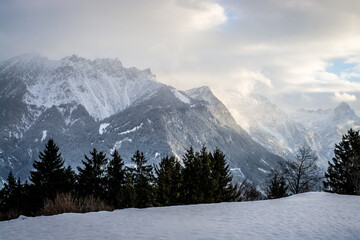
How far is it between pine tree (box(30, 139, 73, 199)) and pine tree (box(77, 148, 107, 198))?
7.51ft

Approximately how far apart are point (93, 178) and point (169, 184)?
14072 mm

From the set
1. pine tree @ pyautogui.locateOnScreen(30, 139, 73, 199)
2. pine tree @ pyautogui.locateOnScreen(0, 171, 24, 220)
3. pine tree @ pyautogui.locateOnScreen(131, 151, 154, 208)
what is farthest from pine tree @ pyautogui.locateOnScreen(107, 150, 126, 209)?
pine tree @ pyautogui.locateOnScreen(0, 171, 24, 220)

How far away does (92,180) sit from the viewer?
151 ft

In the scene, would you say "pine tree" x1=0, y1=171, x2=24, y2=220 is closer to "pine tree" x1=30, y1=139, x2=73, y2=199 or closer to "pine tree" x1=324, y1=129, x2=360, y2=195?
"pine tree" x1=30, y1=139, x2=73, y2=199

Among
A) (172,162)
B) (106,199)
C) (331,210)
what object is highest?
(172,162)

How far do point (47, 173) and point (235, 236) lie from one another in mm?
39551

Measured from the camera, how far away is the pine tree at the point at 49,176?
4297 centimetres

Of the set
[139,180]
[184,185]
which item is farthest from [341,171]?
[139,180]

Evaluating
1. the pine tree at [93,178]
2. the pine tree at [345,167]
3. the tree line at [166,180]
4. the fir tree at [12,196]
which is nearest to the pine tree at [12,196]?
the fir tree at [12,196]

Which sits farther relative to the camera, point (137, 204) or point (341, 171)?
point (341, 171)

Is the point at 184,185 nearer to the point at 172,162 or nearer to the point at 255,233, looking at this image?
the point at 172,162

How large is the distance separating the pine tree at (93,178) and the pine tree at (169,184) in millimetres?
11486

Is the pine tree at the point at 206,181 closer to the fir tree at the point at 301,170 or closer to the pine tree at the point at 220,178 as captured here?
the pine tree at the point at 220,178

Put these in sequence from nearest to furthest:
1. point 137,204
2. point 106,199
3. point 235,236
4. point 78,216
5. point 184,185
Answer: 1. point 235,236
2. point 78,216
3. point 137,204
4. point 184,185
5. point 106,199
